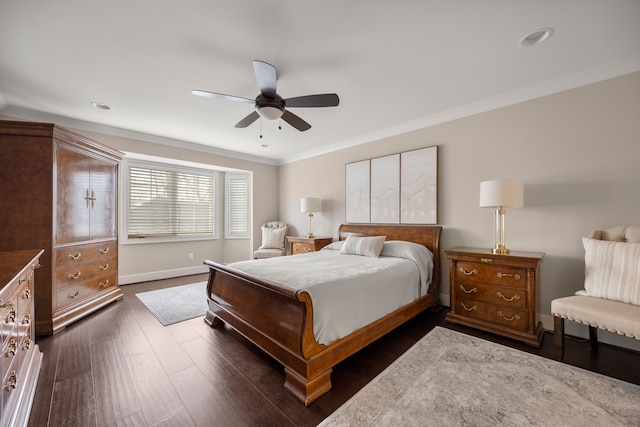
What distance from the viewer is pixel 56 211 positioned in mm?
2646

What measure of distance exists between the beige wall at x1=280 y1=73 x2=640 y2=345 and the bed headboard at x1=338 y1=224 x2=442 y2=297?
0.16 metres

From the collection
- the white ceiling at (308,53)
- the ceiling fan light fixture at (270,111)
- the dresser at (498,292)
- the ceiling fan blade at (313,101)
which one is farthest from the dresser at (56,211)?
the dresser at (498,292)

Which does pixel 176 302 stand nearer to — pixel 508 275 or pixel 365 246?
pixel 365 246

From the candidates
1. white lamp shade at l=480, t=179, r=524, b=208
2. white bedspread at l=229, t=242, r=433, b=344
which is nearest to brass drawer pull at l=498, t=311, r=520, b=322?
white bedspread at l=229, t=242, r=433, b=344

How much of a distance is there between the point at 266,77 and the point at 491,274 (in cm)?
286

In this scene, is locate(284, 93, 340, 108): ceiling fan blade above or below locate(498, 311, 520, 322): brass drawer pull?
above

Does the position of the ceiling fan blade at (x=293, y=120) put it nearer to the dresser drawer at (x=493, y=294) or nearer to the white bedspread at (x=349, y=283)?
the white bedspread at (x=349, y=283)

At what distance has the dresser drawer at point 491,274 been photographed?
2.43 m

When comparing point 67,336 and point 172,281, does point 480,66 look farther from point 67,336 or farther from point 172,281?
point 172,281

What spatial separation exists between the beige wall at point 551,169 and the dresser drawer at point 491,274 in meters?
0.54

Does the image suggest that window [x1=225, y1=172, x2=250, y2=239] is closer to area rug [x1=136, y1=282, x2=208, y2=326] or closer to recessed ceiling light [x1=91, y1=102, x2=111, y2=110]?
area rug [x1=136, y1=282, x2=208, y2=326]

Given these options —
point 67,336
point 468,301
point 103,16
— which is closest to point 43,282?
point 67,336

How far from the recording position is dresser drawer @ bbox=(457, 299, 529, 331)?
7.98 ft

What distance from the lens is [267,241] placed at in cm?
546
